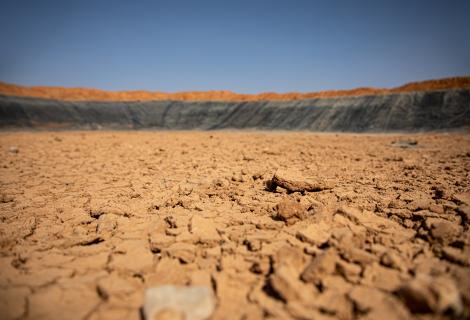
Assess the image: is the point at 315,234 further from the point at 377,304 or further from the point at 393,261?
the point at 377,304

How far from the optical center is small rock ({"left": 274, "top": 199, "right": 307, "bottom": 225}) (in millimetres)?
Result: 2035

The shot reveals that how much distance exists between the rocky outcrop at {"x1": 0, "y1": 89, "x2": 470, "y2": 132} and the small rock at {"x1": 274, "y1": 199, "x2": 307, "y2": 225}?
1942 cm

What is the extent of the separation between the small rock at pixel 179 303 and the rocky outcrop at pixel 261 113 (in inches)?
804

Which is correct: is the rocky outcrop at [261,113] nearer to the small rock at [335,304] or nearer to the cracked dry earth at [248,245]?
the cracked dry earth at [248,245]

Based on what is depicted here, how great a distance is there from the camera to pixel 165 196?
2.89 m

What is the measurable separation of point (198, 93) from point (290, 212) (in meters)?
32.2

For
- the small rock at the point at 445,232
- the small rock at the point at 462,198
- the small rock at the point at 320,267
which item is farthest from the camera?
the small rock at the point at 462,198

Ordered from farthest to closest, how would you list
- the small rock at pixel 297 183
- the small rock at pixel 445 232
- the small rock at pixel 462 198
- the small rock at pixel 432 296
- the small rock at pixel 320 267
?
the small rock at pixel 297 183 → the small rock at pixel 462 198 → the small rock at pixel 445 232 → the small rock at pixel 320 267 → the small rock at pixel 432 296

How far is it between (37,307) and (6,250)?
75 centimetres

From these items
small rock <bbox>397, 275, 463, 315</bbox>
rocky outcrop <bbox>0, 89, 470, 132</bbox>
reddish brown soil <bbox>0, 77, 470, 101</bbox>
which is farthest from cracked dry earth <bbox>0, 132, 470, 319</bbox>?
reddish brown soil <bbox>0, 77, 470, 101</bbox>

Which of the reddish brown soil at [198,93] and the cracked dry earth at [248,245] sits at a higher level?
the reddish brown soil at [198,93]

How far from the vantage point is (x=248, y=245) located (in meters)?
1.77

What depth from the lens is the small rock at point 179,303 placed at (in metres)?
1.23

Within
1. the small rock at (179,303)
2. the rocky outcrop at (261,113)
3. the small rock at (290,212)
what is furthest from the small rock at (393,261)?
the rocky outcrop at (261,113)
